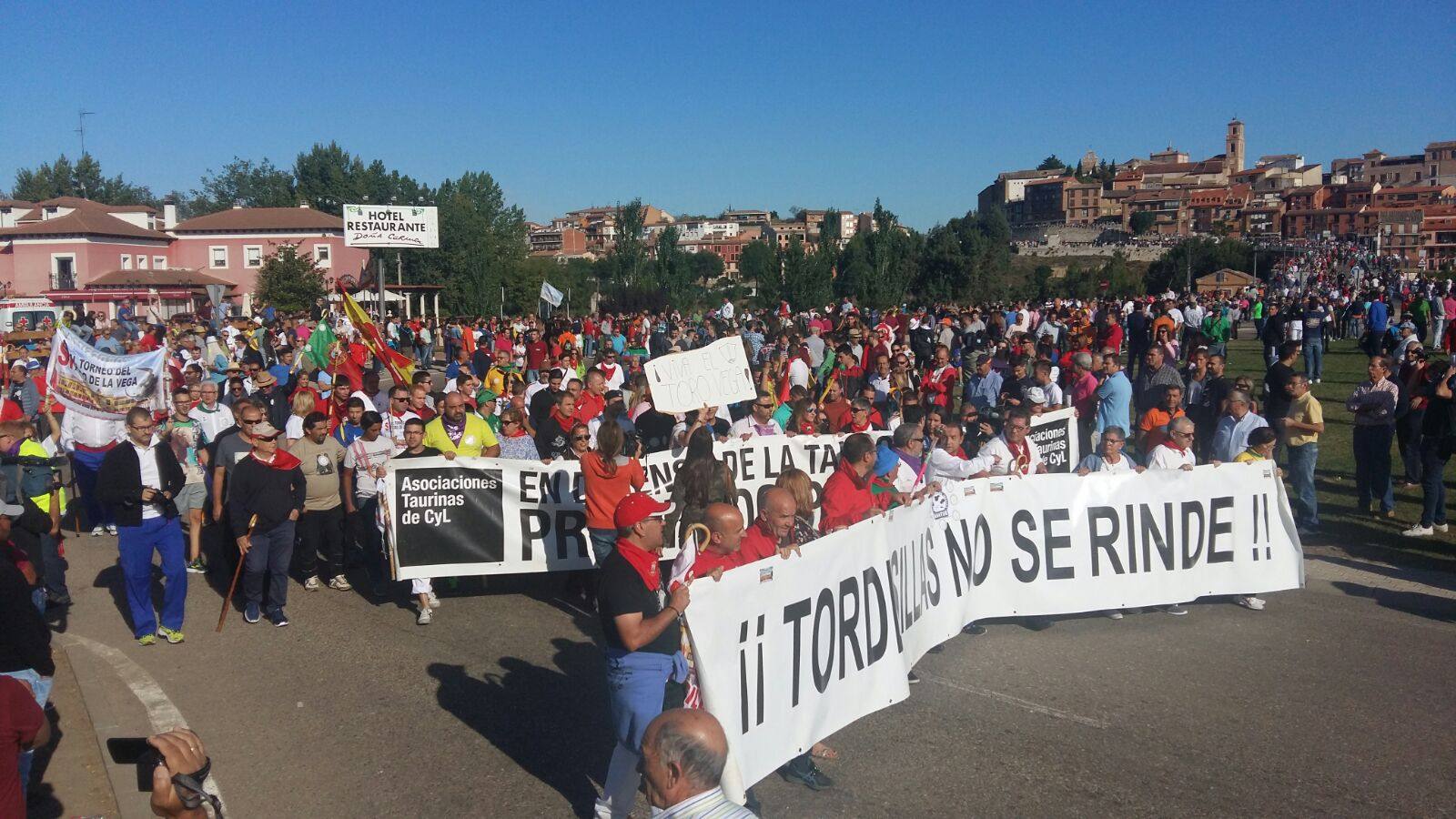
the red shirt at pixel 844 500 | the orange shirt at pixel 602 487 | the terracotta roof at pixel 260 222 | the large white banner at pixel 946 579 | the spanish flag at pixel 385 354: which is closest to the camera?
the large white banner at pixel 946 579

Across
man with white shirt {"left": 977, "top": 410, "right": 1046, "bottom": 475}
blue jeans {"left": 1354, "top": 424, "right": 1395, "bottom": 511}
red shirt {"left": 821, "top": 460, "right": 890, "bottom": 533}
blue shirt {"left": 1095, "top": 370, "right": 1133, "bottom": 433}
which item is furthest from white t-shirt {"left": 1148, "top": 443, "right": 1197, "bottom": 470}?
blue jeans {"left": 1354, "top": 424, "right": 1395, "bottom": 511}

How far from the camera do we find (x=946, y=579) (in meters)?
7.45

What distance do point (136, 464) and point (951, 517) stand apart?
20.1 feet

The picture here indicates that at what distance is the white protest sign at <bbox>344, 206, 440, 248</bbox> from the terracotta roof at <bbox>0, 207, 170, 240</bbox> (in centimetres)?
3069

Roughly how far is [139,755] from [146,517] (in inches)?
204

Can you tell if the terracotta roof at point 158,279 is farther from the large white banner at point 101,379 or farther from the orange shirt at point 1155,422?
the orange shirt at point 1155,422

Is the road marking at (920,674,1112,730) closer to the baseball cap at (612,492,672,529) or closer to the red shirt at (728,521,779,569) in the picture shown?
the red shirt at (728,521,779,569)

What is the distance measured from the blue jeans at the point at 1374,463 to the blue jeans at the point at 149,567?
38.6ft

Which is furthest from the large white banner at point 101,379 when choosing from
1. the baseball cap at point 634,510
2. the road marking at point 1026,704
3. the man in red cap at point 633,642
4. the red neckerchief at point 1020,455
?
the red neckerchief at point 1020,455

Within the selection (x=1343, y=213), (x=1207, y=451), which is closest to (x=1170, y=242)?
(x=1343, y=213)

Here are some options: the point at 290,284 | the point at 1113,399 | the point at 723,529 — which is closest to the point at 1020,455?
the point at 1113,399

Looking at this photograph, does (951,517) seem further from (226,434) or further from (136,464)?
(226,434)

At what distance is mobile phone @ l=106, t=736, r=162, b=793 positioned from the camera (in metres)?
3.58

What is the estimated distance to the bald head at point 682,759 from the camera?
3.33 meters
